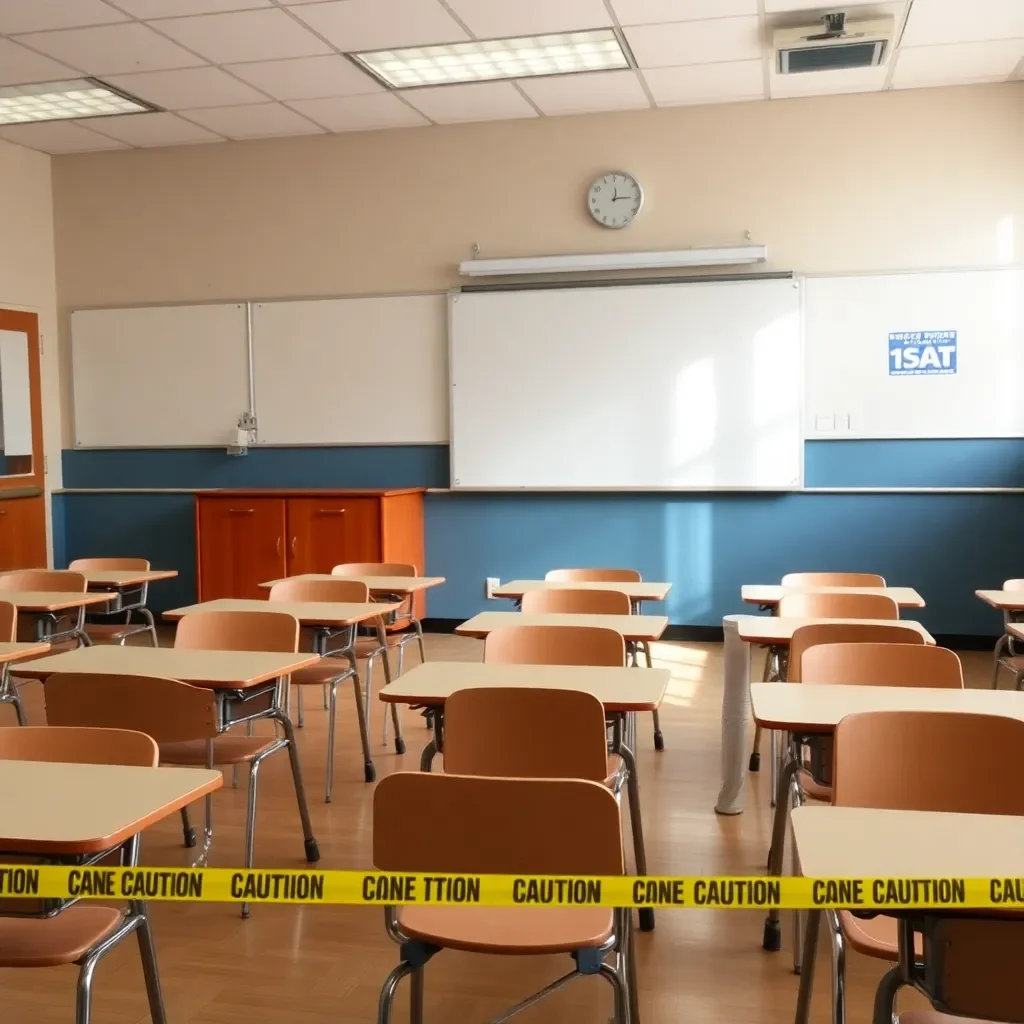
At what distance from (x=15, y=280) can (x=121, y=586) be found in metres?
3.36

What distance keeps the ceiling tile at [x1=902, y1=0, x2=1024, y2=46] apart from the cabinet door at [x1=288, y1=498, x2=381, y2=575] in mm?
3940

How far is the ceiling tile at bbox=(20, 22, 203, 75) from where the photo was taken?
5570 millimetres

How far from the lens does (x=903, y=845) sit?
5.34ft

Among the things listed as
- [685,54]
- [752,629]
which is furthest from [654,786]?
[685,54]

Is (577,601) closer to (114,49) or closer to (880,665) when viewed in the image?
(880,665)

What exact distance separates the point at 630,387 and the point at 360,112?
96.0 inches

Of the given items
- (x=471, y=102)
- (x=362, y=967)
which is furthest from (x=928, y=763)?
(x=471, y=102)

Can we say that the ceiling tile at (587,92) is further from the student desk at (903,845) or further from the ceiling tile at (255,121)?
the student desk at (903,845)

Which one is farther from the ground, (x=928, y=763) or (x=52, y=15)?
(x=52, y=15)

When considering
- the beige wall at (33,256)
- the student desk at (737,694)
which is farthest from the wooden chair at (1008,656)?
the beige wall at (33,256)

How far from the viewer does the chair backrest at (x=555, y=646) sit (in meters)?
3.17

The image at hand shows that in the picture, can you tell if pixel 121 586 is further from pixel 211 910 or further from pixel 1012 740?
pixel 1012 740

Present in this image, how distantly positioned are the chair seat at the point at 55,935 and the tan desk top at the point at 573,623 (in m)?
1.77

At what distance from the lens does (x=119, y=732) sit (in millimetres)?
2096
